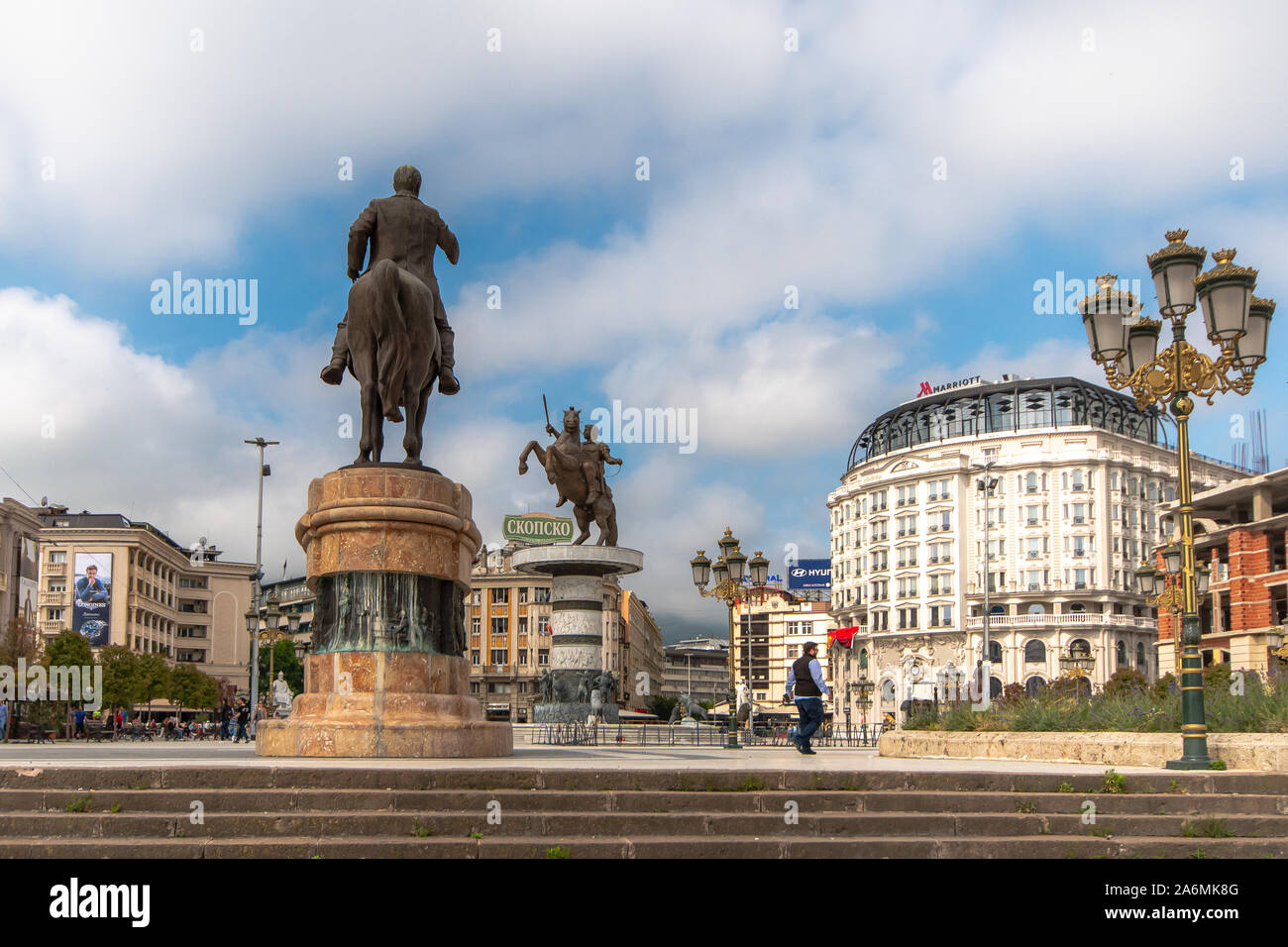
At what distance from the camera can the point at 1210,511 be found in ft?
224

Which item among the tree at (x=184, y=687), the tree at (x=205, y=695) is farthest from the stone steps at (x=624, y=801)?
the tree at (x=205, y=695)

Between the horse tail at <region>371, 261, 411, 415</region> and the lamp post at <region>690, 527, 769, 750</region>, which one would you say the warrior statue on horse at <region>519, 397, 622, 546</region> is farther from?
the horse tail at <region>371, 261, 411, 415</region>

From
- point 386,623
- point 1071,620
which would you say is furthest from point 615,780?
point 1071,620

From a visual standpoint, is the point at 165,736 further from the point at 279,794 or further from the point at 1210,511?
the point at 1210,511

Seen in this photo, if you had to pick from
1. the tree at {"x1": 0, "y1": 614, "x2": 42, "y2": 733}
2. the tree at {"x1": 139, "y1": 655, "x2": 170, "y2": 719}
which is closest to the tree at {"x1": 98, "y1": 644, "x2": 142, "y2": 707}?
the tree at {"x1": 139, "y1": 655, "x2": 170, "y2": 719}

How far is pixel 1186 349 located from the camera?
12.3 metres

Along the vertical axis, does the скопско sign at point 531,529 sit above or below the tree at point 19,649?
above

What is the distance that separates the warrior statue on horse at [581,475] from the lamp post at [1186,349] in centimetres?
1667

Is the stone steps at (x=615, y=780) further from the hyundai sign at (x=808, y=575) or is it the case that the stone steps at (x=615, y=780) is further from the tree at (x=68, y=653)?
the hyundai sign at (x=808, y=575)

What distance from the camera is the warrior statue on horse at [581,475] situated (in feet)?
93.8

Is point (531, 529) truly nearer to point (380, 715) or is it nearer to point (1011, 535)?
point (1011, 535)

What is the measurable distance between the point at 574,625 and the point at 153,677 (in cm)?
4996
